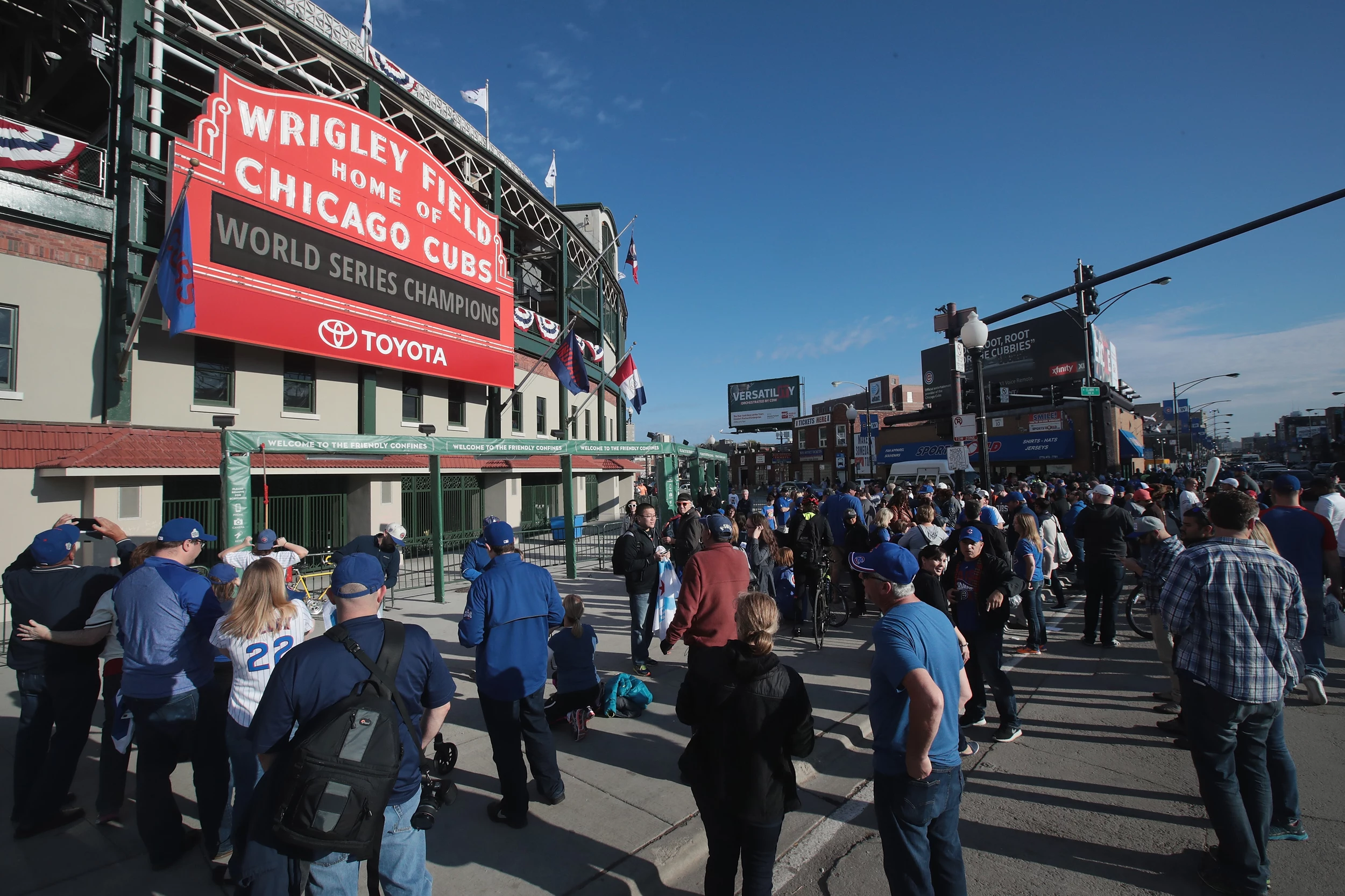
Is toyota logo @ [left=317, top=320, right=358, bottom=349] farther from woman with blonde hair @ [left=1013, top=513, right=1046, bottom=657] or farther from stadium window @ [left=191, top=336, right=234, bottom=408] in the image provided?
woman with blonde hair @ [left=1013, top=513, right=1046, bottom=657]

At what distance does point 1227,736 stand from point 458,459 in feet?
61.8

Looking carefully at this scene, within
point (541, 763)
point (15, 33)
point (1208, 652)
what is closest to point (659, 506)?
point (541, 763)

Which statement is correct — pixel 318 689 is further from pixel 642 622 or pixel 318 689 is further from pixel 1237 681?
pixel 642 622

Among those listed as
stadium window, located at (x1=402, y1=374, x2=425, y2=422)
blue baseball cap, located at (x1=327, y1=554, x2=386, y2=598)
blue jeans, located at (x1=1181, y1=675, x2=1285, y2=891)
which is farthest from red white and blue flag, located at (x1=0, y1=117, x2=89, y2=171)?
blue jeans, located at (x1=1181, y1=675, x2=1285, y2=891)

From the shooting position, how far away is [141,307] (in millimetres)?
10586

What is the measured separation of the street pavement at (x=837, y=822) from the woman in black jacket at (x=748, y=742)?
1034mm

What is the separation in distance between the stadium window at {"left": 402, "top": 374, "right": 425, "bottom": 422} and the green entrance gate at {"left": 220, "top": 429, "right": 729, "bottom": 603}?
6.52 ft

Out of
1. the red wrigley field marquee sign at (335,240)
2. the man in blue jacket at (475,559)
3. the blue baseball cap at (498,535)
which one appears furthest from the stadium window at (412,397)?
the blue baseball cap at (498,535)

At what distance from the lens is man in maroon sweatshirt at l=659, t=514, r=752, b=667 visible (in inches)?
184

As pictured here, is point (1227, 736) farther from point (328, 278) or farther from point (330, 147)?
point (330, 147)

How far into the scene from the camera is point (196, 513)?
13.0 meters

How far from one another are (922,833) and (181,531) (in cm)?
434

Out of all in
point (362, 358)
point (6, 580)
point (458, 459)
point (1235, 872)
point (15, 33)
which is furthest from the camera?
point (458, 459)

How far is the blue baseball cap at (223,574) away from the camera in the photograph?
13.2 ft
